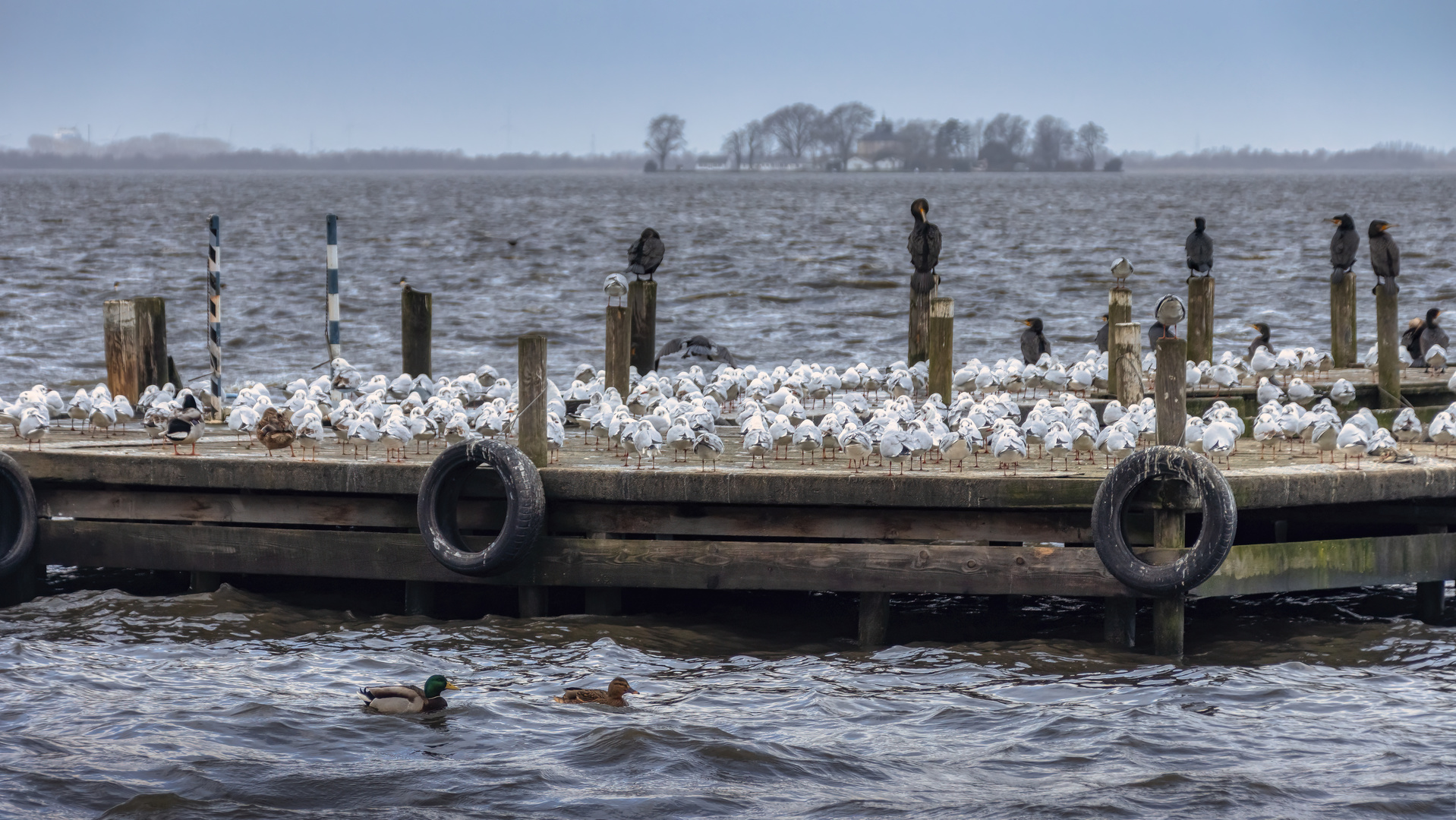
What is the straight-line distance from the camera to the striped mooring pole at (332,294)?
15289 mm

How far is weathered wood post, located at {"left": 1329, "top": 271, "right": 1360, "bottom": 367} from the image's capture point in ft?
59.1

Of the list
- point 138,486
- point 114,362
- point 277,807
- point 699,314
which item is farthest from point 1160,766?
point 699,314

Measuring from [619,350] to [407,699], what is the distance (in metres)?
6.11

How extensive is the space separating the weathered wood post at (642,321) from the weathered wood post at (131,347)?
4.65 metres

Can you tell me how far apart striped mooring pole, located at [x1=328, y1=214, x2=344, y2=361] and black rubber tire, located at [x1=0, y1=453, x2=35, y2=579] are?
412 centimetres

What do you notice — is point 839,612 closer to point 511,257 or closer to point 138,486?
point 138,486

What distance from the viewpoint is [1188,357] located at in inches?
652

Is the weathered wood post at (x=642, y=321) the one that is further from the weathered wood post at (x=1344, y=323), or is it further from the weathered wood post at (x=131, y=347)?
the weathered wood post at (x=1344, y=323)

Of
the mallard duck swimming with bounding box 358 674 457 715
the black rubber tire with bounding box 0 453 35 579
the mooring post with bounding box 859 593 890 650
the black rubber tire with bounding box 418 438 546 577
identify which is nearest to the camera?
the mallard duck swimming with bounding box 358 674 457 715

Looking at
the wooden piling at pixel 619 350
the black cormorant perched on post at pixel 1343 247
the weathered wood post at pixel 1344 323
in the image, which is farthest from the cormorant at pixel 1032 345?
the wooden piling at pixel 619 350

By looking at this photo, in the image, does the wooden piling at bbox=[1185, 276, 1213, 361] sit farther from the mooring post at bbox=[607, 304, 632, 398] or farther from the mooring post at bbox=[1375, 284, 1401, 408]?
the mooring post at bbox=[607, 304, 632, 398]

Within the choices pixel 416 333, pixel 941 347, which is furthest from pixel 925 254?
pixel 416 333

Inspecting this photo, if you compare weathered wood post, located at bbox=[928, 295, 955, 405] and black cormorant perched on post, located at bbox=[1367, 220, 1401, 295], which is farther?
black cormorant perched on post, located at bbox=[1367, 220, 1401, 295]

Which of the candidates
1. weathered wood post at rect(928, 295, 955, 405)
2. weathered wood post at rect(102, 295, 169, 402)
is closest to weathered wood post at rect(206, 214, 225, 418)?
weathered wood post at rect(102, 295, 169, 402)
